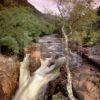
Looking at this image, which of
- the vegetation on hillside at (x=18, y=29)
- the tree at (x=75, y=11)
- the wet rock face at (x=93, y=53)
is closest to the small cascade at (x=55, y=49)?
the wet rock face at (x=93, y=53)

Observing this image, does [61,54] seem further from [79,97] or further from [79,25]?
[79,97]

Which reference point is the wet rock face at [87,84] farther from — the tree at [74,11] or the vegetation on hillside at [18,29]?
the vegetation on hillside at [18,29]

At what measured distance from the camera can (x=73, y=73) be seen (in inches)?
508

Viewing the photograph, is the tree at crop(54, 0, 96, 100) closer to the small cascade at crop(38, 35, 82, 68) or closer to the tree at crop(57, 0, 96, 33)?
the tree at crop(57, 0, 96, 33)

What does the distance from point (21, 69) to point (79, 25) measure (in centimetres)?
368

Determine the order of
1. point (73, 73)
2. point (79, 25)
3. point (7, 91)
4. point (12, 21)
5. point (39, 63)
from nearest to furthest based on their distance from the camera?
point (7, 91)
point (73, 73)
point (79, 25)
point (39, 63)
point (12, 21)

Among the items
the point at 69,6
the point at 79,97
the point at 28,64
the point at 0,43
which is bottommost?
the point at 79,97

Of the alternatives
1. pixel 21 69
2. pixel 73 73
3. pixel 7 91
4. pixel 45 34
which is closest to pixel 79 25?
pixel 73 73

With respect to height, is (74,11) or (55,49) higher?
(74,11)

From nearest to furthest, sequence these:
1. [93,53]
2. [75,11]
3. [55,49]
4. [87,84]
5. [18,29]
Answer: [87,84] < [75,11] < [93,53] < [18,29] < [55,49]

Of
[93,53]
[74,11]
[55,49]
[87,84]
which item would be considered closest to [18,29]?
[55,49]

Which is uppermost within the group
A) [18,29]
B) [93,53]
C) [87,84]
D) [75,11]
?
[75,11]

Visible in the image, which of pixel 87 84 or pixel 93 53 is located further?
pixel 93 53

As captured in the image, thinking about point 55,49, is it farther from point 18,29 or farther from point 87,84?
point 87,84
